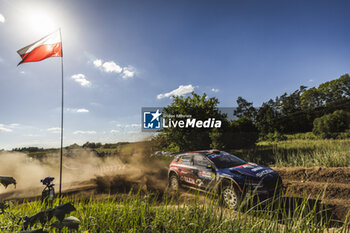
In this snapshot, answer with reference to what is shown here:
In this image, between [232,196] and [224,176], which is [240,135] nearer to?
[224,176]

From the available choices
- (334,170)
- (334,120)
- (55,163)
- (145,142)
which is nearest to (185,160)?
(334,170)

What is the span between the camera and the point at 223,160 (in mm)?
6059

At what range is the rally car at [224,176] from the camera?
15.8ft

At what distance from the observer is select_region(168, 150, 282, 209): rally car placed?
4.82 m

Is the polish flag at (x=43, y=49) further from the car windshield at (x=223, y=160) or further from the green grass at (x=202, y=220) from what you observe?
the car windshield at (x=223, y=160)

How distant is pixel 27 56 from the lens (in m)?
6.83

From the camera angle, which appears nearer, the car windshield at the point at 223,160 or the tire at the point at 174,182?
the car windshield at the point at 223,160

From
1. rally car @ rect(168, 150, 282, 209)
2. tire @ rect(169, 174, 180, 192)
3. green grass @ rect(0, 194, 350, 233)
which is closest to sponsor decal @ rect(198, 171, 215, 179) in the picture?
rally car @ rect(168, 150, 282, 209)

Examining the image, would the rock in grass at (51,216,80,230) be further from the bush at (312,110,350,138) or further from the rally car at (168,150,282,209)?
the bush at (312,110,350,138)

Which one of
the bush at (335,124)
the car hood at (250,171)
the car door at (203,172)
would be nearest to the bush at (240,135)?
the car door at (203,172)

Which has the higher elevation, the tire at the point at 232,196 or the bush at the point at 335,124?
the bush at the point at 335,124

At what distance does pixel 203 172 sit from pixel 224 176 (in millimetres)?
858

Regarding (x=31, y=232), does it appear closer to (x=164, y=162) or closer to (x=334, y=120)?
(x=164, y=162)

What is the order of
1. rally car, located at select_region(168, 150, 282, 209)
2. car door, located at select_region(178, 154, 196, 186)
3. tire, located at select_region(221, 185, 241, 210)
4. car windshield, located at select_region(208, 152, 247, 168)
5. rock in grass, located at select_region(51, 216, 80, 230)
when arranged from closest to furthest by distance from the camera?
rock in grass, located at select_region(51, 216, 80, 230)
tire, located at select_region(221, 185, 241, 210)
rally car, located at select_region(168, 150, 282, 209)
car windshield, located at select_region(208, 152, 247, 168)
car door, located at select_region(178, 154, 196, 186)
